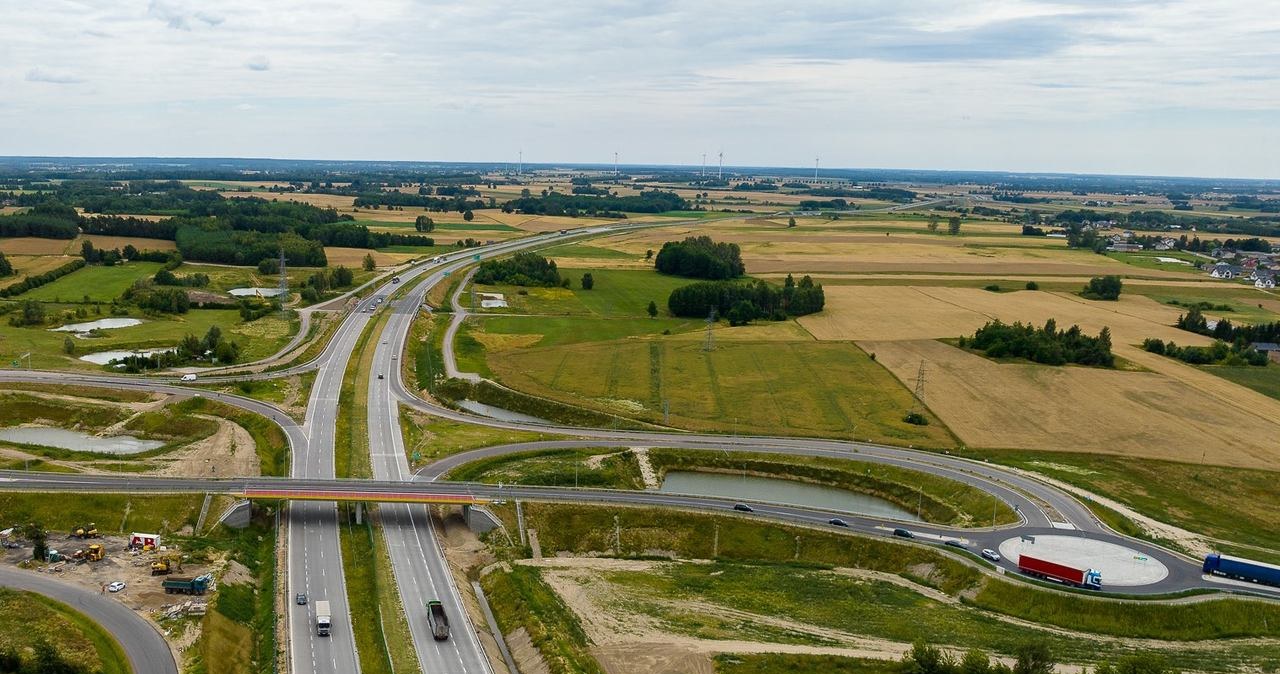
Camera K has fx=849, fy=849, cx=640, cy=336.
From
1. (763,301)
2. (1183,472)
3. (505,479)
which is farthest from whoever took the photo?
(763,301)

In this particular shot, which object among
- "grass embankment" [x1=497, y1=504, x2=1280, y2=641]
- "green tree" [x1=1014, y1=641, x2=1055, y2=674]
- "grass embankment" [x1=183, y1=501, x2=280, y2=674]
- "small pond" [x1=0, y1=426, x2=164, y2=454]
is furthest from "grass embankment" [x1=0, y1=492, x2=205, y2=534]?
"green tree" [x1=1014, y1=641, x2=1055, y2=674]

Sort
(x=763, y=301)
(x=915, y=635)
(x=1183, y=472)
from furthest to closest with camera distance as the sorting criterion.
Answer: (x=763, y=301)
(x=1183, y=472)
(x=915, y=635)

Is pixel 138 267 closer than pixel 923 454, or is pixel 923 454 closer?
pixel 923 454

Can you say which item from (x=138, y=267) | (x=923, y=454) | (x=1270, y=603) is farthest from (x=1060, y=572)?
(x=138, y=267)

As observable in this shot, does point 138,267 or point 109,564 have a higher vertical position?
point 138,267

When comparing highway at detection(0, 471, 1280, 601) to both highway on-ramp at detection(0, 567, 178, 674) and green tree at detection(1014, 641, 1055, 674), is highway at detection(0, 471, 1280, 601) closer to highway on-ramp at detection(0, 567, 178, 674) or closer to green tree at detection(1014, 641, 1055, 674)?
highway on-ramp at detection(0, 567, 178, 674)

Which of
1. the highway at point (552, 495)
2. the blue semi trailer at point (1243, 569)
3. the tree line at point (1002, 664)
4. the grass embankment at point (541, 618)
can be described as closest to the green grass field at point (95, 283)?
the highway at point (552, 495)

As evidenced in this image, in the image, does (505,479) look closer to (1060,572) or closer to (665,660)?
(665,660)

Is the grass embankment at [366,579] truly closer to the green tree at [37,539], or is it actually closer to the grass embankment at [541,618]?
the grass embankment at [541,618]
